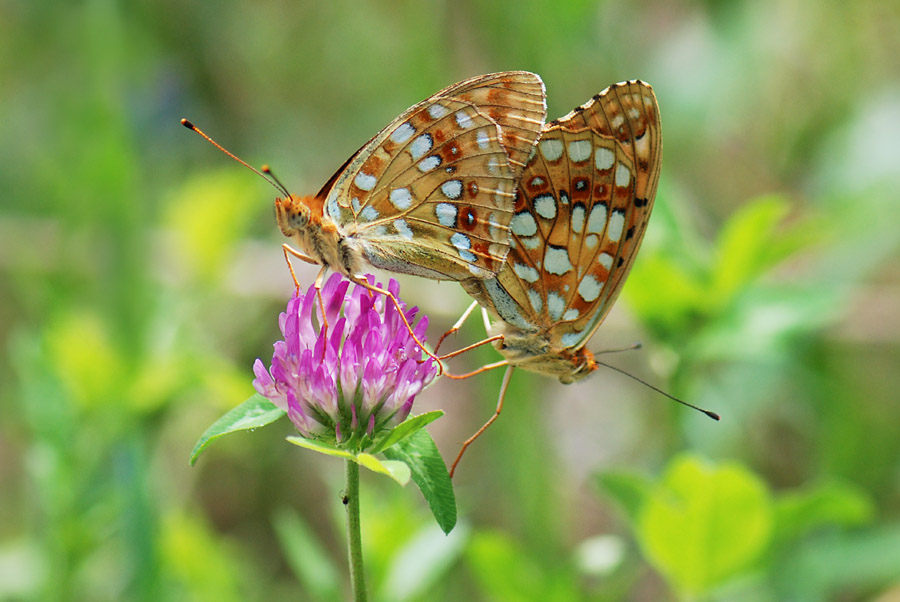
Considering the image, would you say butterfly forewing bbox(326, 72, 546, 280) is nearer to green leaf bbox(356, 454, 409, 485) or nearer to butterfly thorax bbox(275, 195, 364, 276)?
butterfly thorax bbox(275, 195, 364, 276)

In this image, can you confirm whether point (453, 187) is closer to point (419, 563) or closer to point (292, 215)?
point (292, 215)

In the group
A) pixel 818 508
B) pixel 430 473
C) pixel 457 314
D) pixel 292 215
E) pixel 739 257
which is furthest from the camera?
pixel 457 314

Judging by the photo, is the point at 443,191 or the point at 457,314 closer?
the point at 443,191

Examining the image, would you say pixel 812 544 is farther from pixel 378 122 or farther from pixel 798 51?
pixel 378 122

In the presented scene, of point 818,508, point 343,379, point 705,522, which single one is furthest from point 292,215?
point 818,508

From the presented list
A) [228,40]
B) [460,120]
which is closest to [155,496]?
[460,120]

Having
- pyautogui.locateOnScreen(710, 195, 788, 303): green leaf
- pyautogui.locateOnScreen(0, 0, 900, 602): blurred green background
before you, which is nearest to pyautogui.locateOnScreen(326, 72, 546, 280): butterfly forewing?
pyautogui.locateOnScreen(0, 0, 900, 602): blurred green background

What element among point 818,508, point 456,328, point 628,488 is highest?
point 456,328
